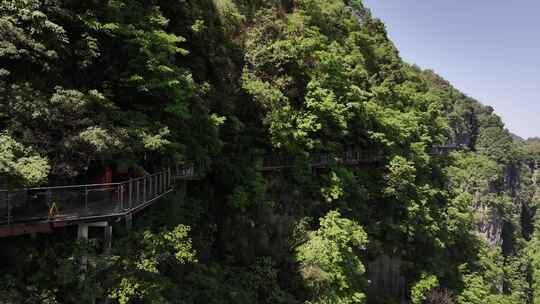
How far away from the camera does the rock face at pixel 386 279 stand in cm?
2633

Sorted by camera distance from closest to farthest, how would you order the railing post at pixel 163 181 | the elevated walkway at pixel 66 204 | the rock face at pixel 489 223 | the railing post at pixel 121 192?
the elevated walkway at pixel 66 204
the railing post at pixel 121 192
the railing post at pixel 163 181
the rock face at pixel 489 223

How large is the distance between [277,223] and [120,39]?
483 inches

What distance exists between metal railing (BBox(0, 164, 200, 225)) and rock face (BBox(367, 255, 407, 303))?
1890cm

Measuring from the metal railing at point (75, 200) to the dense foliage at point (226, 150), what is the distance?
2.34 ft

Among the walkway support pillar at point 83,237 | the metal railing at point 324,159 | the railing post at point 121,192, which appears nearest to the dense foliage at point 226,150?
the walkway support pillar at point 83,237

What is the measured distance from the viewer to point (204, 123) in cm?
1530

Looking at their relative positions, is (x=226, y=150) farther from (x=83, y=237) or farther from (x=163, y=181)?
(x=83, y=237)

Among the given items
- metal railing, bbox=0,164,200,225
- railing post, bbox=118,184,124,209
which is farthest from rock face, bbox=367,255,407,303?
railing post, bbox=118,184,124,209

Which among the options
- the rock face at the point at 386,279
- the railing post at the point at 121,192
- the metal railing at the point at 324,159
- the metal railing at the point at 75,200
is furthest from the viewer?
the rock face at the point at 386,279

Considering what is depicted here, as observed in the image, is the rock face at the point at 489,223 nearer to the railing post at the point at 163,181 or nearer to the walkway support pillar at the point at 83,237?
the railing post at the point at 163,181

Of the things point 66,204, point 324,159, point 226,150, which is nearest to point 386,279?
point 324,159

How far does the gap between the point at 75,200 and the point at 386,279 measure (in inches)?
935

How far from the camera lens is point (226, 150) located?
19.3 m

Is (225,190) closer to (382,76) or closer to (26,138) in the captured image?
(26,138)
